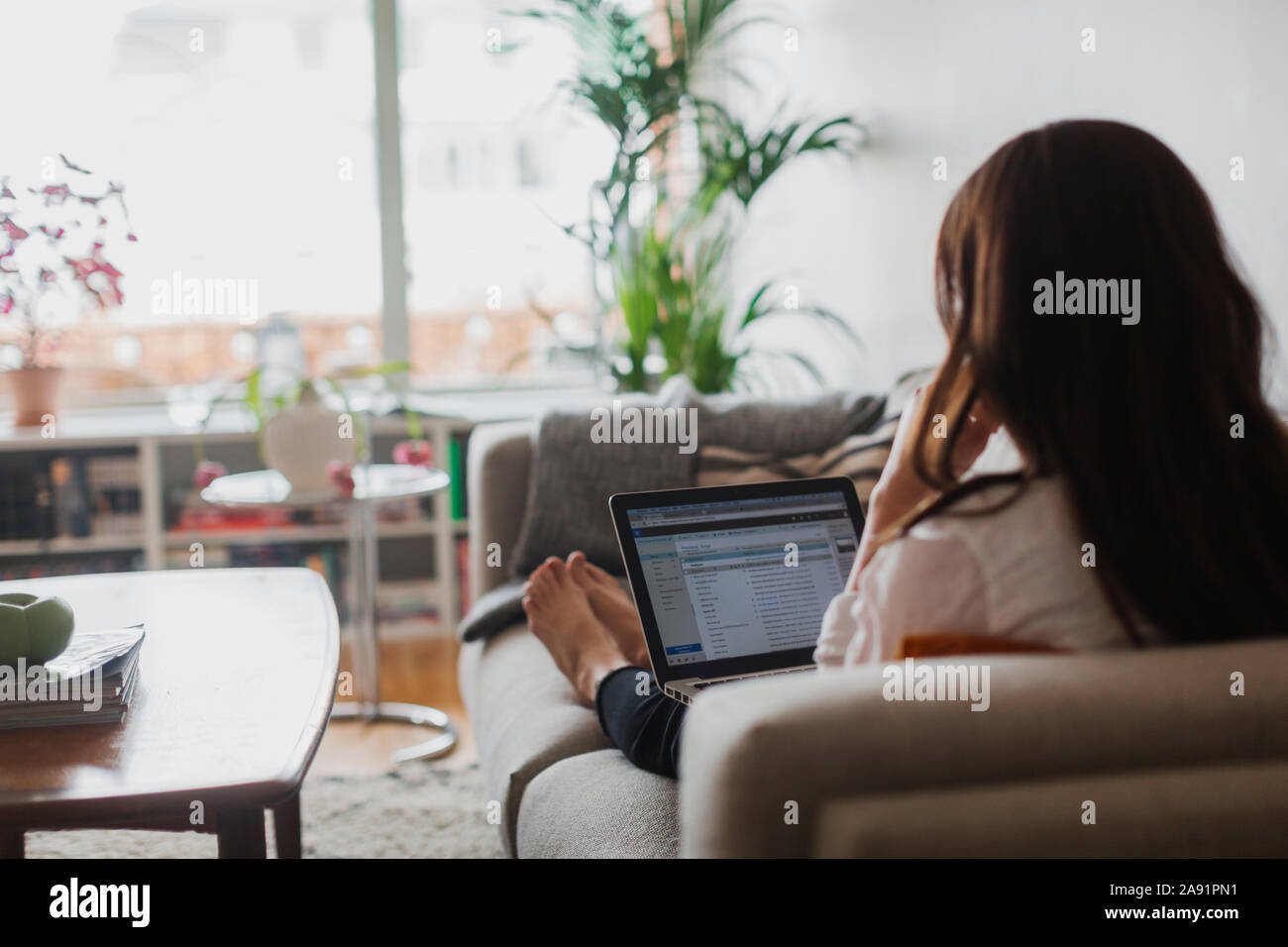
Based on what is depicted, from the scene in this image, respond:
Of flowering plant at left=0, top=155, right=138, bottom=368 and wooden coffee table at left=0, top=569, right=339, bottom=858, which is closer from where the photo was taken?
wooden coffee table at left=0, top=569, right=339, bottom=858

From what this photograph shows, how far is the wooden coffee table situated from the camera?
3.05 ft

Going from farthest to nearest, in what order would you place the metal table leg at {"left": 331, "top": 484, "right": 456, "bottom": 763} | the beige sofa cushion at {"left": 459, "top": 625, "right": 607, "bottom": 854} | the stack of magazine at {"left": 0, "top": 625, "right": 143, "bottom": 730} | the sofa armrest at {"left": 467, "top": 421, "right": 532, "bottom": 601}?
the metal table leg at {"left": 331, "top": 484, "right": 456, "bottom": 763} → the sofa armrest at {"left": 467, "top": 421, "right": 532, "bottom": 601} → the beige sofa cushion at {"left": 459, "top": 625, "right": 607, "bottom": 854} → the stack of magazine at {"left": 0, "top": 625, "right": 143, "bottom": 730}

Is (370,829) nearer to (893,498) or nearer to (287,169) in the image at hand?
(893,498)

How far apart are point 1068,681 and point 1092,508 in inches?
5.6

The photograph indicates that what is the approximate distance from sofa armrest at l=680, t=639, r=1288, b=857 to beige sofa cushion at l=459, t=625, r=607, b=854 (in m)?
0.79

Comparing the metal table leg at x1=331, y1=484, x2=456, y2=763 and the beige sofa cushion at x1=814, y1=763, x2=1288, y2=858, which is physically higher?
the beige sofa cushion at x1=814, y1=763, x2=1288, y2=858

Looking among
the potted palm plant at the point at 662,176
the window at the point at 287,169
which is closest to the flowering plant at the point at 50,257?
the window at the point at 287,169

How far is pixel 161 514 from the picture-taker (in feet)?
11.2

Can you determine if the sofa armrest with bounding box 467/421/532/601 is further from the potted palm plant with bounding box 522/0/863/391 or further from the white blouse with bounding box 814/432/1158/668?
the white blouse with bounding box 814/432/1158/668

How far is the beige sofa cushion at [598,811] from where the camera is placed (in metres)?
1.20

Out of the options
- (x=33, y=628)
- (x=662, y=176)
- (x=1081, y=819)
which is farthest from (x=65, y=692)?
(x=662, y=176)

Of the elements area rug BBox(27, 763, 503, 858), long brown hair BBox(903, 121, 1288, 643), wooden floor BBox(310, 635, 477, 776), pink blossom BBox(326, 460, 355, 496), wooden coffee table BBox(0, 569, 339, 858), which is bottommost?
wooden floor BBox(310, 635, 477, 776)

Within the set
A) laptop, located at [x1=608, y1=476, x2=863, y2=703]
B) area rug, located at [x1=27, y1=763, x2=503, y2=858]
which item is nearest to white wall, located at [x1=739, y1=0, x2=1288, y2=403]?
laptop, located at [x1=608, y1=476, x2=863, y2=703]
